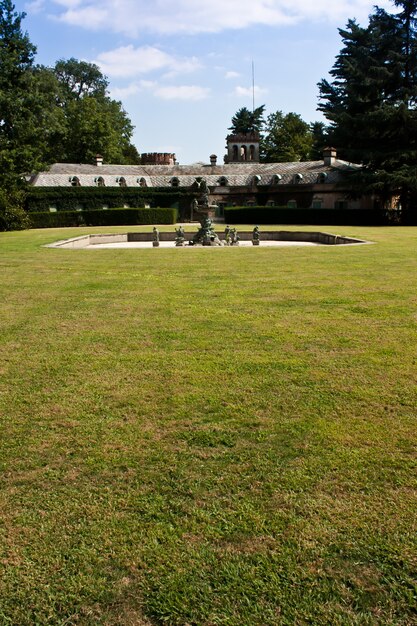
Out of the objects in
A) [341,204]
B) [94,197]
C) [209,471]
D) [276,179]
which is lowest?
[209,471]

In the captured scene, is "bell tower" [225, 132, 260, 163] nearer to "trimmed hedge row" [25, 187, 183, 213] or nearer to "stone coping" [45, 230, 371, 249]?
"trimmed hedge row" [25, 187, 183, 213]

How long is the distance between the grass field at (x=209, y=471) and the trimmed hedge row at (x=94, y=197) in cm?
4268

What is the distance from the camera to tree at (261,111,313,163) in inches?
2692

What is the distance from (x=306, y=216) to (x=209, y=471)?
40094 millimetres

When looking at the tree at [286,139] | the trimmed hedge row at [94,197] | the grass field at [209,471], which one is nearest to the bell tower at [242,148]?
the tree at [286,139]

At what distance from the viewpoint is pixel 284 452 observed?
12.1 ft

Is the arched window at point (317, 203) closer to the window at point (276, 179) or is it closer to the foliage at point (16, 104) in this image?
the window at point (276, 179)

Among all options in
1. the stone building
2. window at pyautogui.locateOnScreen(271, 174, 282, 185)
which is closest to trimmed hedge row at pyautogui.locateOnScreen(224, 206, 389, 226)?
the stone building

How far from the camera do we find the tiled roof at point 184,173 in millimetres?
49431

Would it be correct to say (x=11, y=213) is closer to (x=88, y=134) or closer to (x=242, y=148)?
(x=88, y=134)

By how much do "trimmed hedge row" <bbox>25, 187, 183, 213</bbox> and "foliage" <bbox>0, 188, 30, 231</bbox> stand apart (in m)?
7.43

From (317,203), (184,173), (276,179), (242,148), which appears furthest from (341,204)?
(242,148)

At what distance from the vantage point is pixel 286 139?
231ft

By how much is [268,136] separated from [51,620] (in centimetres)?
7774
